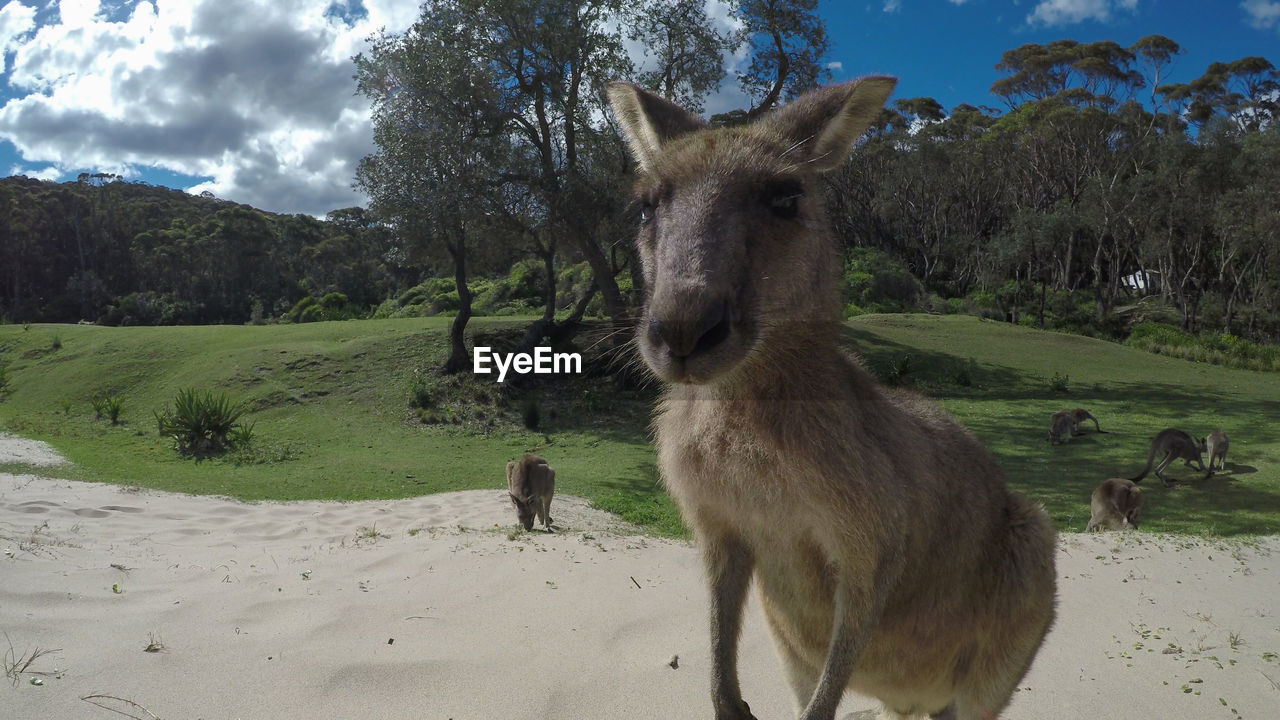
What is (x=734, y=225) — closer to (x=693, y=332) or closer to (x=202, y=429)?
(x=693, y=332)

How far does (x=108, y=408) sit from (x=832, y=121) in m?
17.0

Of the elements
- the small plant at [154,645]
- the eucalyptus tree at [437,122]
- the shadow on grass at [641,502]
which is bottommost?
the shadow on grass at [641,502]

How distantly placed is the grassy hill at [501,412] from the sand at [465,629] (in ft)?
8.87

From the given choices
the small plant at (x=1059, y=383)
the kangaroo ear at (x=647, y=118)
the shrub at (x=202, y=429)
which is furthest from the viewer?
the small plant at (x=1059, y=383)

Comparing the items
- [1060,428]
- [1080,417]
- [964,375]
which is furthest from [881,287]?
[1060,428]

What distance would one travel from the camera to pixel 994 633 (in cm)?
226

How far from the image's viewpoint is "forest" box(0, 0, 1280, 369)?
53.3 ft

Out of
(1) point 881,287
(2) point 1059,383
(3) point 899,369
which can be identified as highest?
(1) point 881,287

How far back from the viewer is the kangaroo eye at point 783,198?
5.91 ft

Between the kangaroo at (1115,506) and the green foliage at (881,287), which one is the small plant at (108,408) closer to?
the kangaroo at (1115,506)

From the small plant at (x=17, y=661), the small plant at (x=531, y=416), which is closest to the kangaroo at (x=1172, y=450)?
the small plant at (x=531, y=416)

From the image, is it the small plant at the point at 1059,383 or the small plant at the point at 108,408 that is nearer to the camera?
the small plant at the point at 1059,383

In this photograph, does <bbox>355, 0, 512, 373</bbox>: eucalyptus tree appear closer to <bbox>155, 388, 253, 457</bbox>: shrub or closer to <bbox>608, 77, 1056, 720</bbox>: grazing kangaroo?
<bbox>155, 388, 253, 457</bbox>: shrub

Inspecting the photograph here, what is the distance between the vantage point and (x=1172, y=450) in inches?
355
